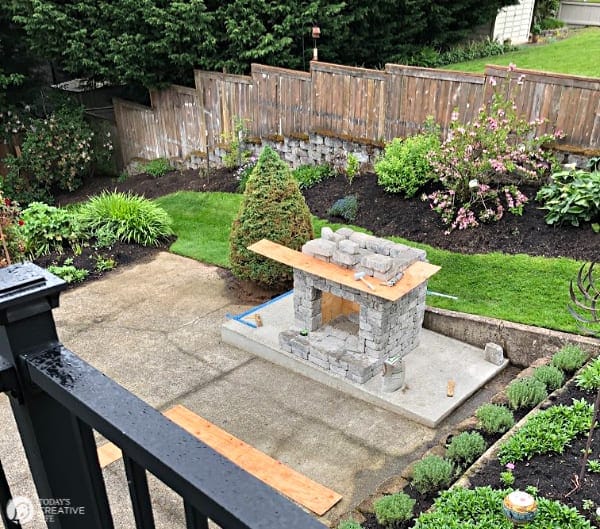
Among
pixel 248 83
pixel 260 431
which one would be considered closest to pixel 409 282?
pixel 260 431

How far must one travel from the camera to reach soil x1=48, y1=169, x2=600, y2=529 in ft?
14.6

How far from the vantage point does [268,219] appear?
8.10 metres

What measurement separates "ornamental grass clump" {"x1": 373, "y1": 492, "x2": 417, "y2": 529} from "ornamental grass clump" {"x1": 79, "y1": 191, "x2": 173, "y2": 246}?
22.8 feet

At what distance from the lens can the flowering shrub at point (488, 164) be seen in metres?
8.19

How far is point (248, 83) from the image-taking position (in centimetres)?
1190

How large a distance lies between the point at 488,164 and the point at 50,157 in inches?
385

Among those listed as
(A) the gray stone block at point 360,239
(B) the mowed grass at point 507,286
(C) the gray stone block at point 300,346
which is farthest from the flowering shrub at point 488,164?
(C) the gray stone block at point 300,346

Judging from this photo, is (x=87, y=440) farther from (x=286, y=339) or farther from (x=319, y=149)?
(x=319, y=149)

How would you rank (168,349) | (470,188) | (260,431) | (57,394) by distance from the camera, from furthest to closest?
(470,188), (168,349), (260,431), (57,394)

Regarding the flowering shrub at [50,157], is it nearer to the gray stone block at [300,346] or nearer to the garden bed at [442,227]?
the garden bed at [442,227]

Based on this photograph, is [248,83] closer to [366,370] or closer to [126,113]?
[126,113]

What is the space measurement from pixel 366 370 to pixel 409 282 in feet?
3.41

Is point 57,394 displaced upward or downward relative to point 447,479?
upward

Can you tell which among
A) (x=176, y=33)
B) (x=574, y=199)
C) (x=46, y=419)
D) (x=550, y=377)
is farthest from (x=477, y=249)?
(x=176, y=33)
